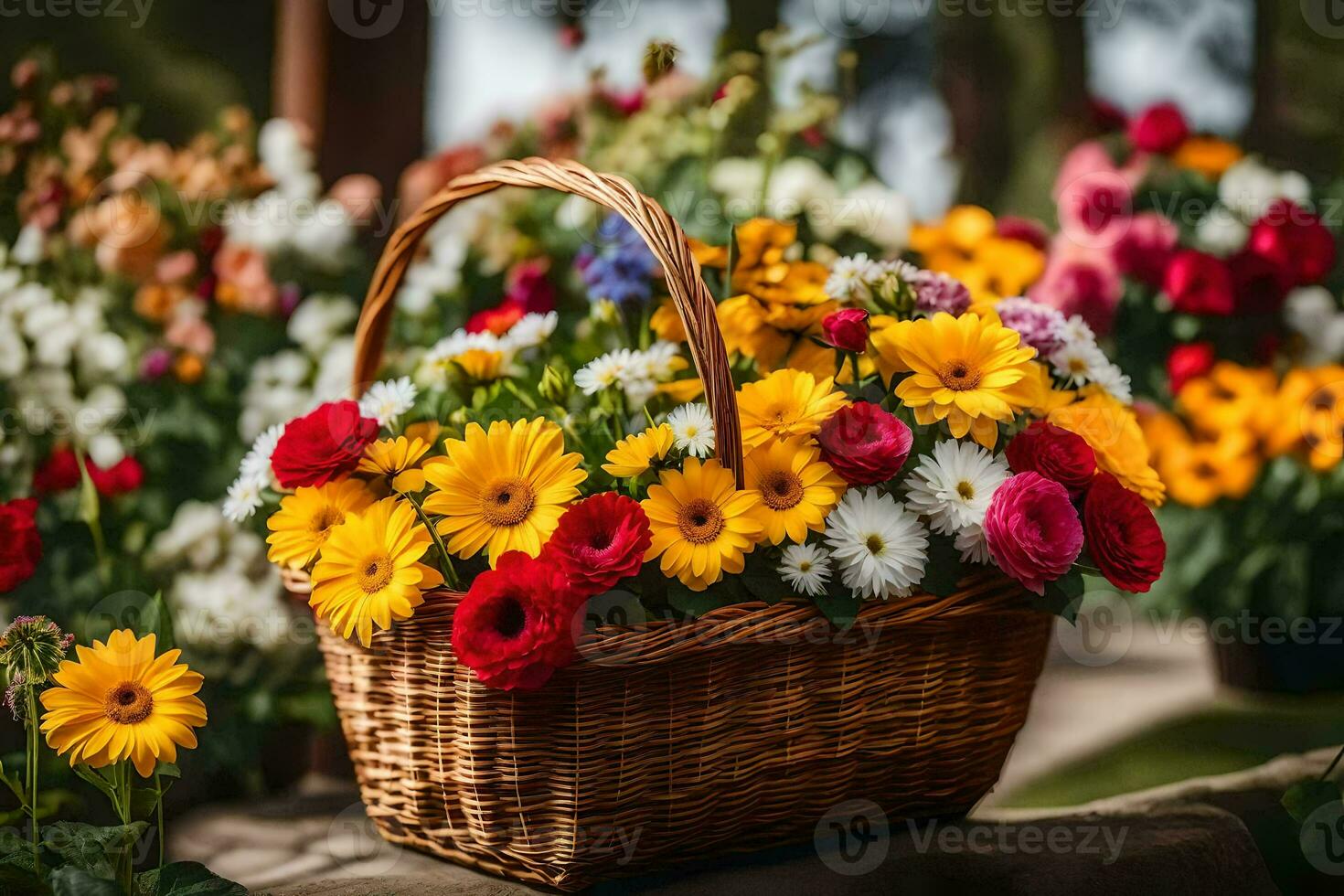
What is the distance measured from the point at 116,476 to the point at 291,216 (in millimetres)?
551

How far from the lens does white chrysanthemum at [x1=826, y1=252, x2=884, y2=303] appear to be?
1.19 meters

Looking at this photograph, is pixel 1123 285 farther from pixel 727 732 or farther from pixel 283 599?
pixel 283 599

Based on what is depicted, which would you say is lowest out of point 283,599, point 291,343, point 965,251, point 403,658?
point 283,599

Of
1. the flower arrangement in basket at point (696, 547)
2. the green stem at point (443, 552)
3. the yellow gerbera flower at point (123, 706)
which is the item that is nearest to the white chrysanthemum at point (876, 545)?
the flower arrangement in basket at point (696, 547)

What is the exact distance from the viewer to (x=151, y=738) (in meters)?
0.88

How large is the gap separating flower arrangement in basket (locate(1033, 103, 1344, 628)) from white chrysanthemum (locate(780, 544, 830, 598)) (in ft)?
4.02

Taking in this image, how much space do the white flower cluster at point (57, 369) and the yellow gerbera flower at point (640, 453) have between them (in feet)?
3.59

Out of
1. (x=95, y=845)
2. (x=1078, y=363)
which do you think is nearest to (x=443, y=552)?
(x=95, y=845)

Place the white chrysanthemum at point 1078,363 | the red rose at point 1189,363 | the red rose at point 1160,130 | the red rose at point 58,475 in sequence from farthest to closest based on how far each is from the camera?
the red rose at point 1160,130 → the red rose at point 1189,363 → the red rose at point 58,475 → the white chrysanthemum at point 1078,363

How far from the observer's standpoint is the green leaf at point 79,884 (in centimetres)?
85

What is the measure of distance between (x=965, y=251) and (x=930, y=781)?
3.26 ft

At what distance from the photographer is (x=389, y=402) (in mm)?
1170

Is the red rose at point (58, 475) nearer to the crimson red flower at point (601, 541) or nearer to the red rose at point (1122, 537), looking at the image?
the crimson red flower at point (601, 541)

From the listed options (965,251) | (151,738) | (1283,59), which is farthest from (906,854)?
(1283,59)
